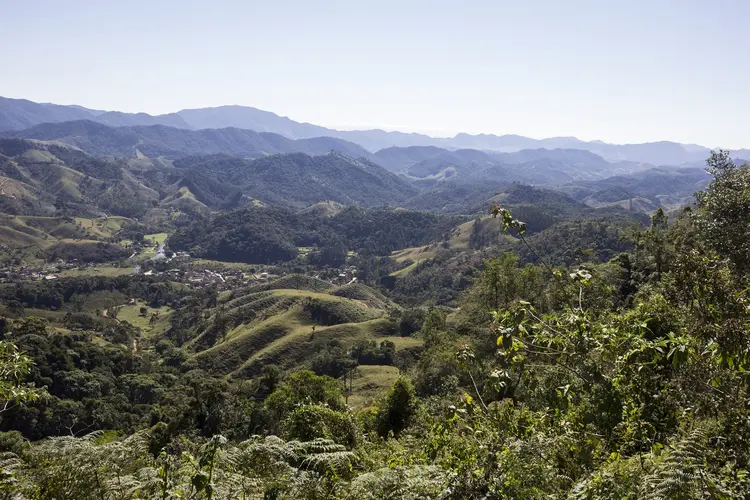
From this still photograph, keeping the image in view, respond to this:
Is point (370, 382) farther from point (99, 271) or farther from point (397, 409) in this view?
point (99, 271)

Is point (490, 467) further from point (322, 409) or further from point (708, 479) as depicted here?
point (322, 409)

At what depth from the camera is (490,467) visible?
575 centimetres

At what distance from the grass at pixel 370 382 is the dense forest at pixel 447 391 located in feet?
2.10

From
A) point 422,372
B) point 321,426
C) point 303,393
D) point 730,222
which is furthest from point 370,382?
point 730,222

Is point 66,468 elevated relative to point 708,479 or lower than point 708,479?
lower

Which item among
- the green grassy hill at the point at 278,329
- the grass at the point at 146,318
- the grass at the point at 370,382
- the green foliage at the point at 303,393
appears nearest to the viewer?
the green foliage at the point at 303,393

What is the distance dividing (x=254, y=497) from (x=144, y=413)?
7473cm

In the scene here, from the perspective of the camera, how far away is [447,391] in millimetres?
35125

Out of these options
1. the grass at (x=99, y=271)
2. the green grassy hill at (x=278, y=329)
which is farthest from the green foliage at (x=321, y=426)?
the grass at (x=99, y=271)

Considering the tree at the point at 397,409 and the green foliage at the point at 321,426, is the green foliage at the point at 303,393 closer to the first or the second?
the tree at the point at 397,409

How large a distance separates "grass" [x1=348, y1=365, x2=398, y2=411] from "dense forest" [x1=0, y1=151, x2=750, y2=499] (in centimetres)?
64

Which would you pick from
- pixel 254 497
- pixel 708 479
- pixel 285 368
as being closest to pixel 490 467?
pixel 708 479

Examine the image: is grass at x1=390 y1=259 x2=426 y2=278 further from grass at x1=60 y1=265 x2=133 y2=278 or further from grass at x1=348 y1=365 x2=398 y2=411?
grass at x1=348 y1=365 x2=398 y2=411

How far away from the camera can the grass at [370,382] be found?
2382 inches
